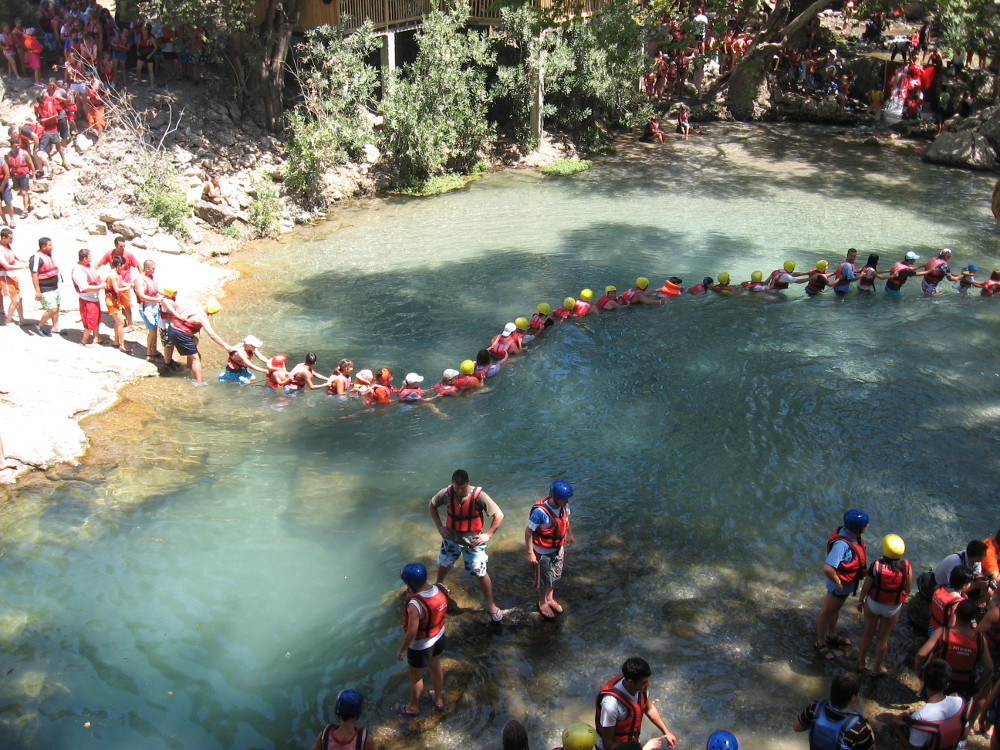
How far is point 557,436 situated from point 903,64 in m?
24.8

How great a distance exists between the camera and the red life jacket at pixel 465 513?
7566 millimetres

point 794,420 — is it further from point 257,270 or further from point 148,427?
point 257,270

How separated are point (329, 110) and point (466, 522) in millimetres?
17791

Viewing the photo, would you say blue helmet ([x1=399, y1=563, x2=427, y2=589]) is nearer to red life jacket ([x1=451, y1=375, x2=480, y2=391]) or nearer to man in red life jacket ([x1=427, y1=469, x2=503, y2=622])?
man in red life jacket ([x1=427, y1=469, x2=503, y2=622])

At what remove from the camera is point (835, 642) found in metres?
7.66

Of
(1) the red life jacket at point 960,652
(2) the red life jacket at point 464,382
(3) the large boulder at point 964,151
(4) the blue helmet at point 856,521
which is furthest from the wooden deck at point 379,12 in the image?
(1) the red life jacket at point 960,652

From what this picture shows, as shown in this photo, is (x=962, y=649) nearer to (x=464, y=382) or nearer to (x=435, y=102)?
(x=464, y=382)

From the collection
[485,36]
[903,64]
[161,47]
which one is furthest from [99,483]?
[903,64]

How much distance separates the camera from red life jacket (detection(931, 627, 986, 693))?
629 cm

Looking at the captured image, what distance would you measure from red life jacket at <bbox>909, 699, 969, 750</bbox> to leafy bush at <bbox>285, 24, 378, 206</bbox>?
1944 centimetres

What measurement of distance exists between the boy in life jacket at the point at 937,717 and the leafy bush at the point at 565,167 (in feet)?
68.7

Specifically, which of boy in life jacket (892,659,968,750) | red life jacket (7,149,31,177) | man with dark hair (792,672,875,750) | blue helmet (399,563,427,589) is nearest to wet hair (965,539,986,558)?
boy in life jacket (892,659,968,750)

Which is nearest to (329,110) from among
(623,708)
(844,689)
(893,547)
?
(893,547)

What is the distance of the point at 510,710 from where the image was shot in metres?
7.06
